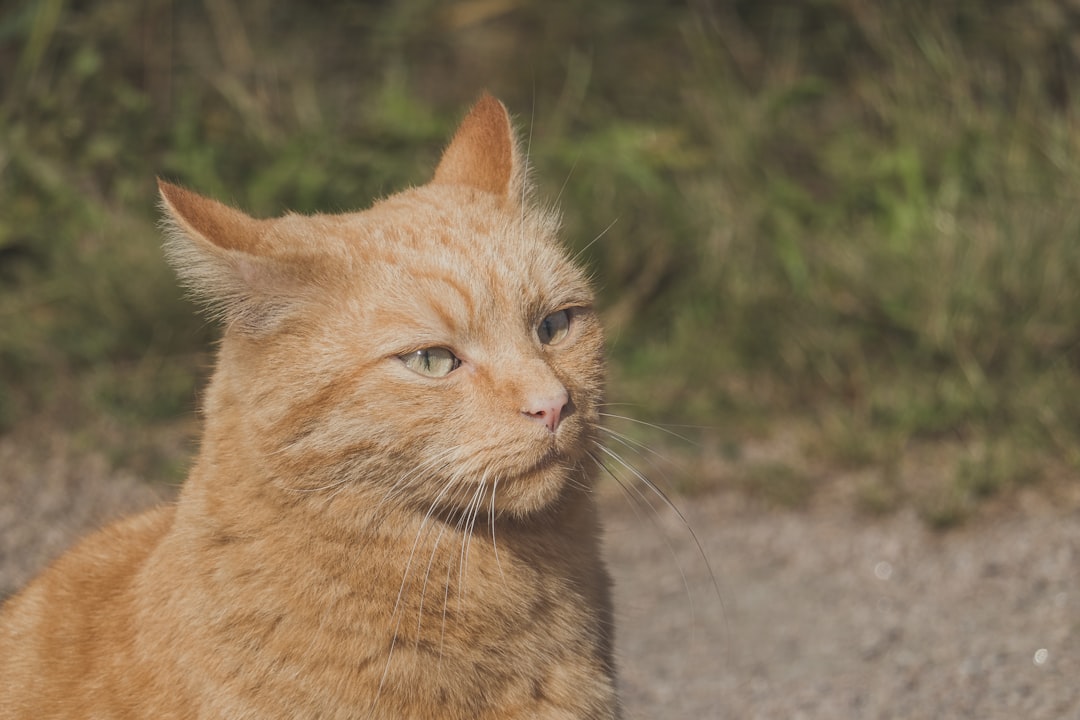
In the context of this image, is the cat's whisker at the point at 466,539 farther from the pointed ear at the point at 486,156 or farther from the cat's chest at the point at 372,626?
the pointed ear at the point at 486,156

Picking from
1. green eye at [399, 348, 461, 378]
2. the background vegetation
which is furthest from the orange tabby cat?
the background vegetation

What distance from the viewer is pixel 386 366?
6.84 ft

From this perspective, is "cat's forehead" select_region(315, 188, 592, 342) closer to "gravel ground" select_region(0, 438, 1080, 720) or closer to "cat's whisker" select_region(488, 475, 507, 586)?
"cat's whisker" select_region(488, 475, 507, 586)

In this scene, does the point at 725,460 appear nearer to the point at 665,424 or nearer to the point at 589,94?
the point at 665,424

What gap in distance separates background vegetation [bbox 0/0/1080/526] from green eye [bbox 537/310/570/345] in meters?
1.99

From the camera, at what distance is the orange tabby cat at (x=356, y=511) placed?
6.75 feet

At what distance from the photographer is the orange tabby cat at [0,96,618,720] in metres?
2.06

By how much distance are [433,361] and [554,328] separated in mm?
318

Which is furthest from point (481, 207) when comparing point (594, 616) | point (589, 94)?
point (589, 94)

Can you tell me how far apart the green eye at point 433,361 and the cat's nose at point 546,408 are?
17 cm

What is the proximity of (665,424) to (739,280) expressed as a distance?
27.6 inches

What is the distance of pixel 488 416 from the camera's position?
2.06m

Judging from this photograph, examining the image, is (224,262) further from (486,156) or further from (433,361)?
(486,156)

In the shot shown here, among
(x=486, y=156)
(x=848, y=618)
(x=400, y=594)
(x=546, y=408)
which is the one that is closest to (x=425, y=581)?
(x=400, y=594)
